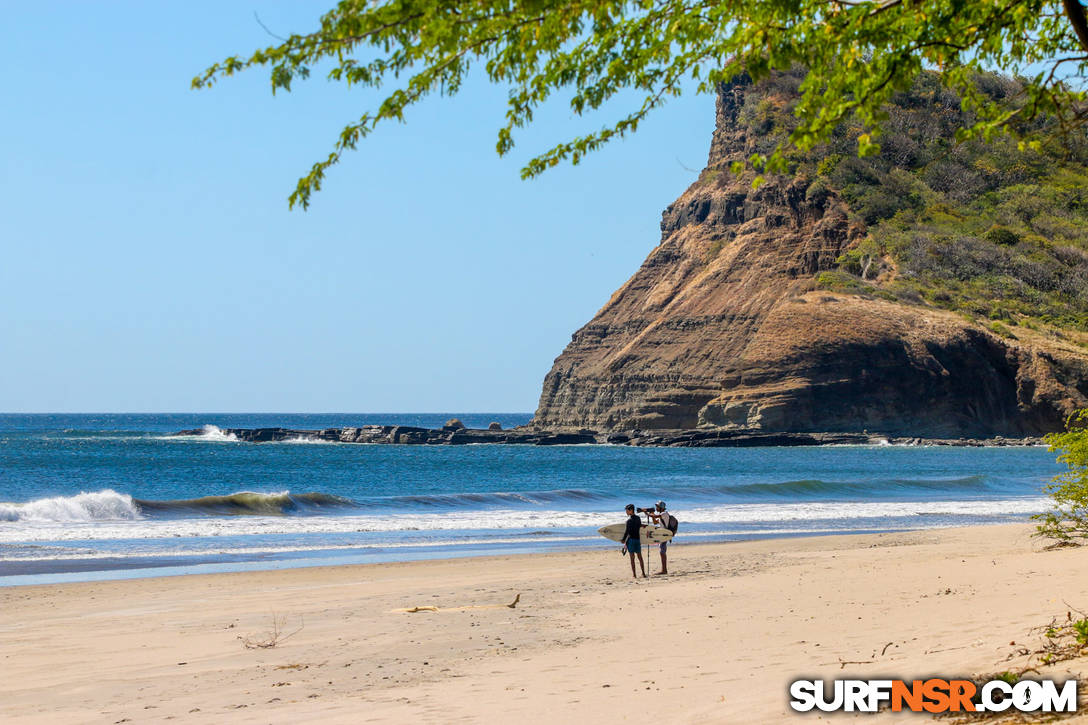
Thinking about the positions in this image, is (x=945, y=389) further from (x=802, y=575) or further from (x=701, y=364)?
(x=802, y=575)

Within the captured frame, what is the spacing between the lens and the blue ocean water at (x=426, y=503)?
22.7 metres

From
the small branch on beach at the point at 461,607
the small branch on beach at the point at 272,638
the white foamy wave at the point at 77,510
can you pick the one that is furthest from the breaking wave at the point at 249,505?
the small branch on beach at the point at 272,638

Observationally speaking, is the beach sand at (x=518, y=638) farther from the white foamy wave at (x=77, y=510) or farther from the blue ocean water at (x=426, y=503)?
the white foamy wave at (x=77, y=510)

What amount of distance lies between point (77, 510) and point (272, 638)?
79.5ft

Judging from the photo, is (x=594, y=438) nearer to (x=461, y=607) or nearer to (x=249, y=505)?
(x=249, y=505)

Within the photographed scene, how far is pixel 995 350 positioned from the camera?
91.4m

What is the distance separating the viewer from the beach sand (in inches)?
285

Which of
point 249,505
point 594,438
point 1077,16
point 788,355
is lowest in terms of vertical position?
point 249,505

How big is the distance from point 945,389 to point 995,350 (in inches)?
223

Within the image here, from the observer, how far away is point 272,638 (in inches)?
423

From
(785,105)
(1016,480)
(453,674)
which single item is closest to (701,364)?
(785,105)

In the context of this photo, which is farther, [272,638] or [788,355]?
[788,355]

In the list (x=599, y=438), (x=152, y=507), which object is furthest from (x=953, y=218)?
(x=152, y=507)

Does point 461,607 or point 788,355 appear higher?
point 788,355
